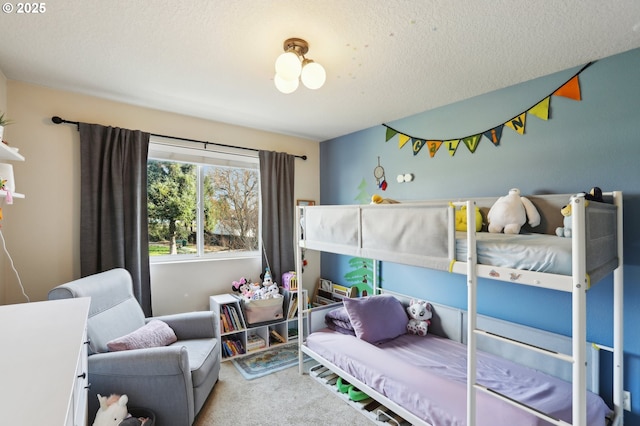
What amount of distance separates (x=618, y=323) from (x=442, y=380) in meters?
1.09

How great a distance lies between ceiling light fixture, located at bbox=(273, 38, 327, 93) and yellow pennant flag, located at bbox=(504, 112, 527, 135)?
5.37ft

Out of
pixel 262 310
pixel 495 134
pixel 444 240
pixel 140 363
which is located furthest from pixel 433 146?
pixel 140 363

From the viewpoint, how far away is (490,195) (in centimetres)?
246

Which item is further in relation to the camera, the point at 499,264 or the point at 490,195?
the point at 490,195

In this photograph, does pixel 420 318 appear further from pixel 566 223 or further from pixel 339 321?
pixel 566 223

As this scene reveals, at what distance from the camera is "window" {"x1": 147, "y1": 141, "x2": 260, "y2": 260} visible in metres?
2.99

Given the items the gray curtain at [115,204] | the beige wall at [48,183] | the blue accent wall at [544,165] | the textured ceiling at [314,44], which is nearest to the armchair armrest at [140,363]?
the gray curtain at [115,204]

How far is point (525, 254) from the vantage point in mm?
1375

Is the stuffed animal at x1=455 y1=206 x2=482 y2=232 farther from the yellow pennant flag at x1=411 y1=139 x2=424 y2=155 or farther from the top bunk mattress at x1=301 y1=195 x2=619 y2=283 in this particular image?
the yellow pennant flag at x1=411 y1=139 x2=424 y2=155

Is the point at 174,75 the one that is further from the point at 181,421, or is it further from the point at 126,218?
the point at 181,421

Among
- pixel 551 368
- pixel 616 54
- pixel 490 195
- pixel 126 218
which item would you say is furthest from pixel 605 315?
pixel 126 218

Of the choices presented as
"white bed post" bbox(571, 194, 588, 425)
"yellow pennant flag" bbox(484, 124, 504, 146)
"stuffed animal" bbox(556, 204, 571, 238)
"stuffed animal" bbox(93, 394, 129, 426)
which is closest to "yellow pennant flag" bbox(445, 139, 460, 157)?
"yellow pennant flag" bbox(484, 124, 504, 146)

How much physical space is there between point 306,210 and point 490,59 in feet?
5.85

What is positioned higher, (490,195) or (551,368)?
(490,195)
